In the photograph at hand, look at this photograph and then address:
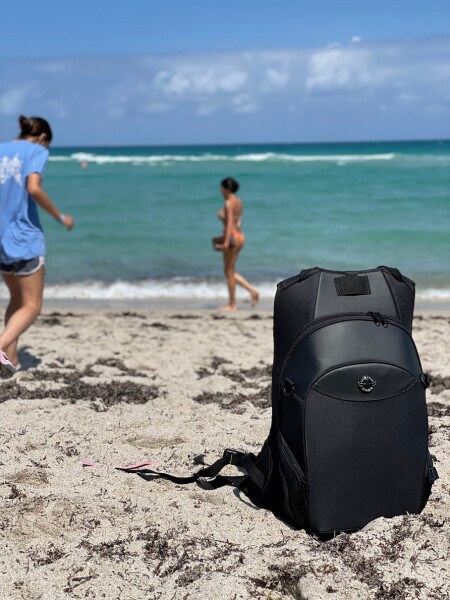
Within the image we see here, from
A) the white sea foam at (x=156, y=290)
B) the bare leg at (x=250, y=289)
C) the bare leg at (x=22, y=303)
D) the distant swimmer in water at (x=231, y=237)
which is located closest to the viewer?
the bare leg at (x=22, y=303)

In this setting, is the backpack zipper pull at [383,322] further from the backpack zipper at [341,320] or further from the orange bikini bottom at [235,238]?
the orange bikini bottom at [235,238]

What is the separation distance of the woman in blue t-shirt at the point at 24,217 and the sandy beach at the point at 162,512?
0.52m

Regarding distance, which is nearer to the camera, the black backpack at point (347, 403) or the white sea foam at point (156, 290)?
the black backpack at point (347, 403)

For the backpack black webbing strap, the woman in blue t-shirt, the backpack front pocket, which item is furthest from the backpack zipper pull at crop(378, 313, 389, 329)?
the woman in blue t-shirt

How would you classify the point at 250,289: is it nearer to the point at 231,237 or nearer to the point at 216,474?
the point at 231,237

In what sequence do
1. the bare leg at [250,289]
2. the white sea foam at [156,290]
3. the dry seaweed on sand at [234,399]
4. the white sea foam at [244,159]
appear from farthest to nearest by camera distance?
1. the white sea foam at [244,159]
2. the white sea foam at [156,290]
3. the bare leg at [250,289]
4. the dry seaweed on sand at [234,399]

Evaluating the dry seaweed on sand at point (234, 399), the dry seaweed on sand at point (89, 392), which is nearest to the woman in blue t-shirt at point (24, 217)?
the dry seaweed on sand at point (89, 392)

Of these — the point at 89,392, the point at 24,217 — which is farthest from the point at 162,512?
the point at 24,217

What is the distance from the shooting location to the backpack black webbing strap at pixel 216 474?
3479mm

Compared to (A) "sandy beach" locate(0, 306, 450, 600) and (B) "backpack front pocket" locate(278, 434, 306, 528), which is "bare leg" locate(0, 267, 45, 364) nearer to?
(A) "sandy beach" locate(0, 306, 450, 600)

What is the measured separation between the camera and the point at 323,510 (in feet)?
9.91

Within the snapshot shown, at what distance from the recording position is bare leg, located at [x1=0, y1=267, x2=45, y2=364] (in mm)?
5465

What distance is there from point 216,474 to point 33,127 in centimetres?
299

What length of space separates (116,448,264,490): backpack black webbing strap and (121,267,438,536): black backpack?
0.34m
